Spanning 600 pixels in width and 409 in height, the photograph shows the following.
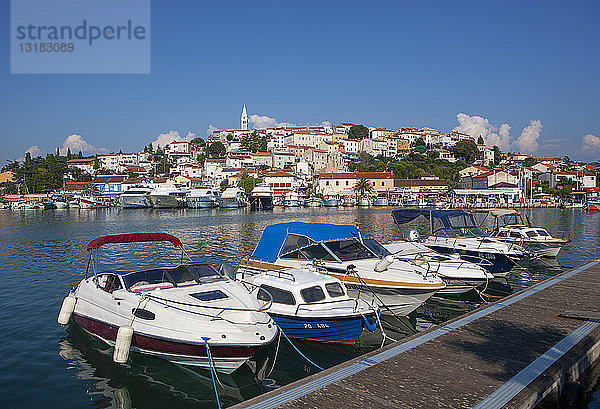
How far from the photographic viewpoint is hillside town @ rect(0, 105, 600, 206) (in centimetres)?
12094

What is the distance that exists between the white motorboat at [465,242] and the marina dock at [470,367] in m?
8.63

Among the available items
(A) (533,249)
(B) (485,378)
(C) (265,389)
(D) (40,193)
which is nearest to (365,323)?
(C) (265,389)

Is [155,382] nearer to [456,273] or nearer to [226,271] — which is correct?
[226,271]

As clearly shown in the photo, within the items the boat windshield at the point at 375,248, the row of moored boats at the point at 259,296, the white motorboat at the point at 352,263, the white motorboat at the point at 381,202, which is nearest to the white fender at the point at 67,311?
the row of moored boats at the point at 259,296

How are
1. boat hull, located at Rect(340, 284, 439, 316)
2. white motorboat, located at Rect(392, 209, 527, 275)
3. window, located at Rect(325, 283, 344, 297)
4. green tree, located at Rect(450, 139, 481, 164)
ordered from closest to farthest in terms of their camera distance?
window, located at Rect(325, 283, 344, 297), boat hull, located at Rect(340, 284, 439, 316), white motorboat, located at Rect(392, 209, 527, 275), green tree, located at Rect(450, 139, 481, 164)

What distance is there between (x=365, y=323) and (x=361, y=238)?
206 inches

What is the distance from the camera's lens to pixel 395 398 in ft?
25.3

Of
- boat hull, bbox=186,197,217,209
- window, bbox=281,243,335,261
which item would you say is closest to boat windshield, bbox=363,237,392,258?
window, bbox=281,243,335,261

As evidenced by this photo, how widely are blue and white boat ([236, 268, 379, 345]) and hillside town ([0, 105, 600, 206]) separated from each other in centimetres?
8887

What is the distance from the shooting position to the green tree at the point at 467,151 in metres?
184

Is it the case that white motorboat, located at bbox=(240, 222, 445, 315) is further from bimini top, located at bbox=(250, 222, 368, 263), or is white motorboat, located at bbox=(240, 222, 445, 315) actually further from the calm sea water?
the calm sea water

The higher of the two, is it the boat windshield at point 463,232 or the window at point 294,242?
the window at point 294,242

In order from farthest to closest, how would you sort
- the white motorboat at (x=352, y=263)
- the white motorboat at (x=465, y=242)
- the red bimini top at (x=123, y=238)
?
1. the white motorboat at (x=465, y=242)
2. the white motorboat at (x=352, y=263)
3. the red bimini top at (x=123, y=238)

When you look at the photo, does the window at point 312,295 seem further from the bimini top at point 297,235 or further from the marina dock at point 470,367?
the bimini top at point 297,235
